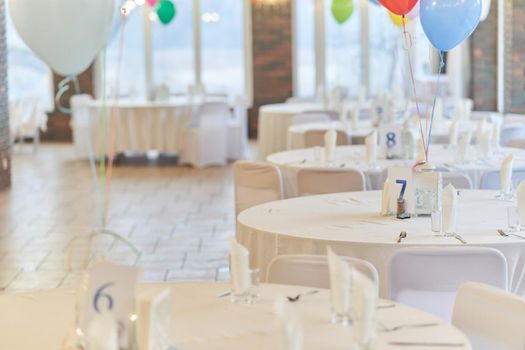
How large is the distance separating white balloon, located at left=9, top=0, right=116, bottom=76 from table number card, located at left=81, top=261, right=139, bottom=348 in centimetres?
123

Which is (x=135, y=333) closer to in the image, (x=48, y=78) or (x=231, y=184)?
(x=231, y=184)

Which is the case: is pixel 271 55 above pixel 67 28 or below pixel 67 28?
below

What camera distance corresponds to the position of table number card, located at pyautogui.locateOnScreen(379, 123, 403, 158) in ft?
25.4

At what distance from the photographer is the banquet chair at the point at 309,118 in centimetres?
1107

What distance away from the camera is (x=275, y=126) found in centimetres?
1273

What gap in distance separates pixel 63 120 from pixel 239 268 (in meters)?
14.3

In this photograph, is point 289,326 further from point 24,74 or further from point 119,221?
point 24,74

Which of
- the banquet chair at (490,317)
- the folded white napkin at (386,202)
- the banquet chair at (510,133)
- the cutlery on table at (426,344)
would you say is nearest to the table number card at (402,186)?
the folded white napkin at (386,202)

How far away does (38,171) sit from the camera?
13.4m

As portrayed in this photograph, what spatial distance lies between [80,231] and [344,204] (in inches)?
157

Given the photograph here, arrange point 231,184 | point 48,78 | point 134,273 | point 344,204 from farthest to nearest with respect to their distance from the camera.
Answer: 1. point 48,78
2. point 231,184
3. point 344,204
4. point 134,273

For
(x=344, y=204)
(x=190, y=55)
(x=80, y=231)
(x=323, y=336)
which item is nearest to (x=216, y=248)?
(x=80, y=231)

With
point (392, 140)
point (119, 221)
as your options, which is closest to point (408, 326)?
point (392, 140)

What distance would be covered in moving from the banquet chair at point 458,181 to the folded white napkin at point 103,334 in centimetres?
392
